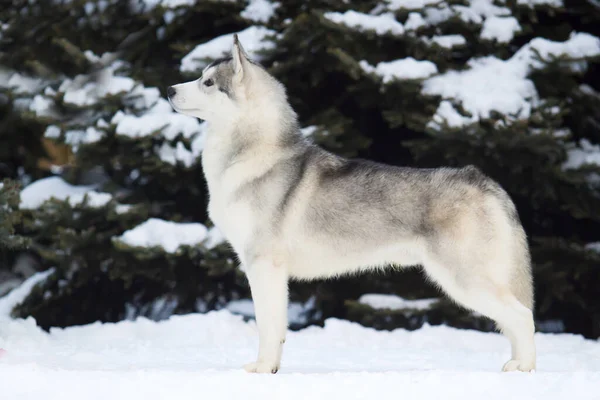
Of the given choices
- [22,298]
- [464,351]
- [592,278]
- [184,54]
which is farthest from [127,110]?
[592,278]

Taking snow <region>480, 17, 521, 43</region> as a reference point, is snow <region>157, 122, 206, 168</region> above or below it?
below

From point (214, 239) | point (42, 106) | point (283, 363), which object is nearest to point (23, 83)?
point (42, 106)

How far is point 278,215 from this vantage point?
490 cm

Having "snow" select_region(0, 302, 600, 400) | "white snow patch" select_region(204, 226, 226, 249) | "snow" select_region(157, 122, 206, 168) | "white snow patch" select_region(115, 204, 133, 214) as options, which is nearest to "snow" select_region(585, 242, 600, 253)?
"snow" select_region(0, 302, 600, 400)

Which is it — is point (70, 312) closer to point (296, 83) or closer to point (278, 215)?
point (296, 83)

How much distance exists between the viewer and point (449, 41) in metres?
7.48

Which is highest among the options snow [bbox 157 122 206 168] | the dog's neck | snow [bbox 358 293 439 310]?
the dog's neck

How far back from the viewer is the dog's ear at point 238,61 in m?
4.90

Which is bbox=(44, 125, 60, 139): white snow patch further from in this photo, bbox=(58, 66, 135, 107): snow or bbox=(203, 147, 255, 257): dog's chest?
bbox=(203, 147, 255, 257): dog's chest

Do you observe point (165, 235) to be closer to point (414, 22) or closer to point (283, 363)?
Answer: point (283, 363)

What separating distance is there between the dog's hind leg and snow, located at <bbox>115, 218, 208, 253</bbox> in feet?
10.6

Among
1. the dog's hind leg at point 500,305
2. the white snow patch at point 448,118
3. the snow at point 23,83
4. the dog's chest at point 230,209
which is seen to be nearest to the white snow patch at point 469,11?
the white snow patch at point 448,118

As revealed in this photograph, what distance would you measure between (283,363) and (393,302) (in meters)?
2.17

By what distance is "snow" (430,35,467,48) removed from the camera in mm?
7449
